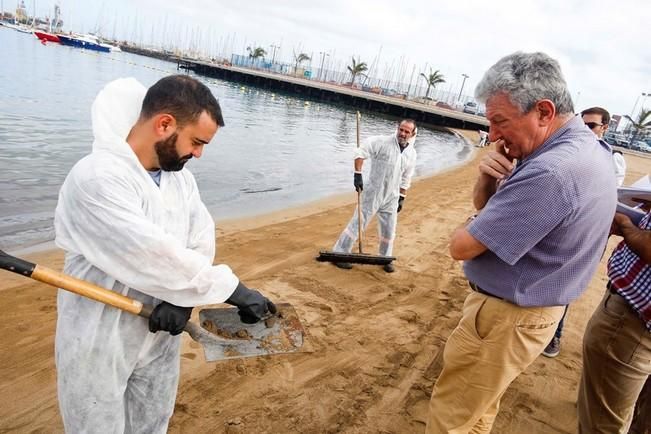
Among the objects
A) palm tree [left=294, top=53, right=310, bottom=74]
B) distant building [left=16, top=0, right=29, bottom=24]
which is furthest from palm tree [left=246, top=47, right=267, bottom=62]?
distant building [left=16, top=0, right=29, bottom=24]

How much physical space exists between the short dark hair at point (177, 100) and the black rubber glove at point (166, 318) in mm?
716

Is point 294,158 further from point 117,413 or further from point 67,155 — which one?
point 117,413

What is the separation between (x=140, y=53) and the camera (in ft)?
338

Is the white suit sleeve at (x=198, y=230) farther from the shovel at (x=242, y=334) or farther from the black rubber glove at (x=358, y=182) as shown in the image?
the black rubber glove at (x=358, y=182)

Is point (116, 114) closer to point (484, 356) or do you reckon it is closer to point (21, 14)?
point (484, 356)

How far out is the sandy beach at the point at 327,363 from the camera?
2934mm

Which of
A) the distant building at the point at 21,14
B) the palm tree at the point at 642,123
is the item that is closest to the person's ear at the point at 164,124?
the palm tree at the point at 642,123

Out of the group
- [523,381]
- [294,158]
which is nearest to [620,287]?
[523,381]

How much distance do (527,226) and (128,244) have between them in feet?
4.95

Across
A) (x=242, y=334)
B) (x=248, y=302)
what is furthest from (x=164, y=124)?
(x=242, y=334)

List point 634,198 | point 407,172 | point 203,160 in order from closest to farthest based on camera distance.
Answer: point 634,198 → point 407,172 → point 203,160

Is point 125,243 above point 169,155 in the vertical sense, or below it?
below

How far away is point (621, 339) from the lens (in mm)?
2318

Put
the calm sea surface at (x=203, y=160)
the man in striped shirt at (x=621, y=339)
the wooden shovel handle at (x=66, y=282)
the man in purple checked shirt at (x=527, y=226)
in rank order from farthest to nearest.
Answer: the calm sea surface at (x=203, y=160)
the man in striped shirt at (x=621, y=339)
the man in purple checked shirt at (x=527, y=226)
the wooden shovel handle at (x=66, y=282)
